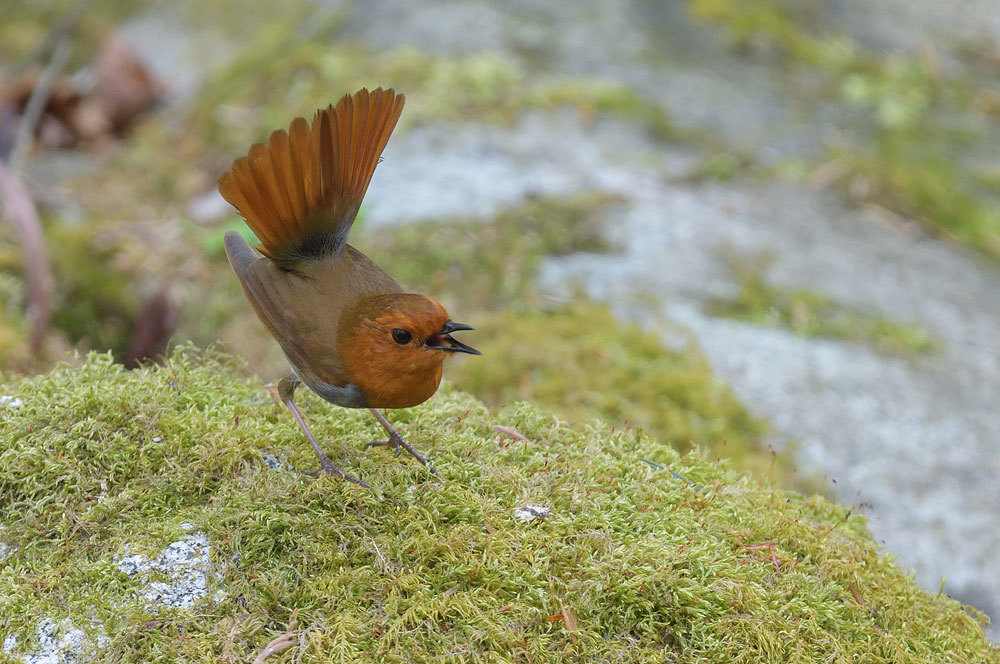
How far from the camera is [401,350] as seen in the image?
108 inches

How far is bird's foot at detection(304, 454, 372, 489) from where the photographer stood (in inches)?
106

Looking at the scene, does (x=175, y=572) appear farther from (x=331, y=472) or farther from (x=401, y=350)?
(x=401, y=350)

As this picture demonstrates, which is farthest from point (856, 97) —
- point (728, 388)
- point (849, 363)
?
point (728, 388)

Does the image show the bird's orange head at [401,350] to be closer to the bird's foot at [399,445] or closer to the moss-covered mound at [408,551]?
the bird's foot at [399,445]

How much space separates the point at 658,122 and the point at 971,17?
463 centimetres

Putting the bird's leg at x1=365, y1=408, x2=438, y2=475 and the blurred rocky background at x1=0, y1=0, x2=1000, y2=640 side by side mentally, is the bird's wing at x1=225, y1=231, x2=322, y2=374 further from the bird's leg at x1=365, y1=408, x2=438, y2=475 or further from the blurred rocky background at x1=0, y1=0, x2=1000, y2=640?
the blurred rocky background at x1=0, y1=0, x2=1000, y2=640

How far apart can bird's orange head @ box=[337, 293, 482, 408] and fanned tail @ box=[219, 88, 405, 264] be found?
52cm

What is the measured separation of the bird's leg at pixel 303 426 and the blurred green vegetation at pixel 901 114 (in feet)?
15.7

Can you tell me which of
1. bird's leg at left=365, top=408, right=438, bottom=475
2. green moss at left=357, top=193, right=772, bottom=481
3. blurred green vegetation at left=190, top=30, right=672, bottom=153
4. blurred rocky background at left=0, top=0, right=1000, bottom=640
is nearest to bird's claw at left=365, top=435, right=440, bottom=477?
bird's leg at left=365, top=408, right=438, bottom=475

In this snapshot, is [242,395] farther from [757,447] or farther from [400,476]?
[757,447]

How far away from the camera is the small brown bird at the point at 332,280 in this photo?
2.75m

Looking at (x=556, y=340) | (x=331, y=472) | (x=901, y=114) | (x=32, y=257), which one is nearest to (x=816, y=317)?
(x=556, y=340)

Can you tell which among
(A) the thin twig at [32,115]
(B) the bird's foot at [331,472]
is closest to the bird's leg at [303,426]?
(B) the bird's foot at [331,472]

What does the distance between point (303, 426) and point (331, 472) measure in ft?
0.86
